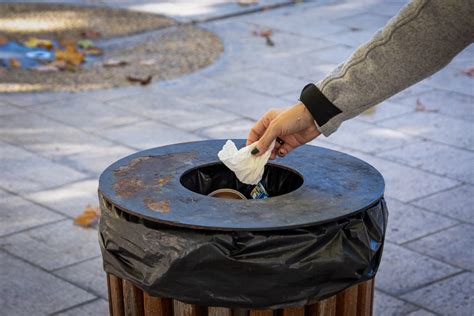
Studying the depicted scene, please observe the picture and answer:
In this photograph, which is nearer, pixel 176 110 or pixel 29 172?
pixel 29 172

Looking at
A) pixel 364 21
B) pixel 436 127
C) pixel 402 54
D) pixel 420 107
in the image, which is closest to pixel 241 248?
pixel 402 54

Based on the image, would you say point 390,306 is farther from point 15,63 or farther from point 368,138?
point 15,63

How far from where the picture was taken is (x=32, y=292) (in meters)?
3.89

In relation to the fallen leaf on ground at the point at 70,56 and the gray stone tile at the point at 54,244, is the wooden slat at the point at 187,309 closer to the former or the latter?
the gray stone tile at the point at 54,244

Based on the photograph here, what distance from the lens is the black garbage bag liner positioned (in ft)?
7.97

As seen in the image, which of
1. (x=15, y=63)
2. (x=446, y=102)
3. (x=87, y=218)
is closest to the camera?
(x=87, y=218)

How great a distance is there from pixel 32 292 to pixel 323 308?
1.73m

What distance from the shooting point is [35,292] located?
3.89m

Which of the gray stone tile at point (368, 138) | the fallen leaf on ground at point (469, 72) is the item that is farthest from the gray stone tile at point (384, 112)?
the fallen leaf on ground at point (469, 72)

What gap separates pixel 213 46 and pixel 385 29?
17.0 feet

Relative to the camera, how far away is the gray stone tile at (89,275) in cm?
392

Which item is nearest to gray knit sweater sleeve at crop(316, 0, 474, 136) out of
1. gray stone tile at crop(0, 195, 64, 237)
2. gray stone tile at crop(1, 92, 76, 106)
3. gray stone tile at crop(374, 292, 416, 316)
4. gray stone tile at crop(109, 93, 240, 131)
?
gray stone tile at crop(374, 292, 416, 316)

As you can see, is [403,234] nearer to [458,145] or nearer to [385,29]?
[458,145]

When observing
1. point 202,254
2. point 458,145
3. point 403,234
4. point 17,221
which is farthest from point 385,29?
point 458,145
